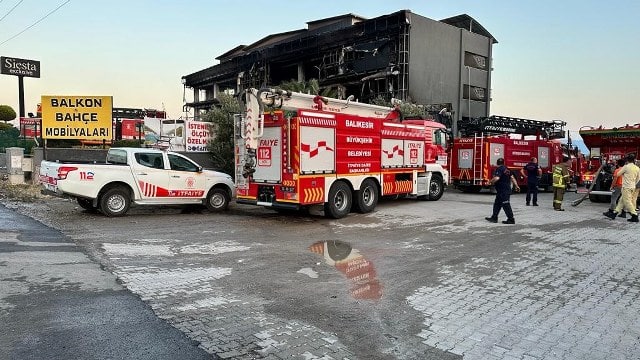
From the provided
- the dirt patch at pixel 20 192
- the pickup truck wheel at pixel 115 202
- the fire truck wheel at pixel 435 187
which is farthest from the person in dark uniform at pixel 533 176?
the dirt patch at pixel 20 192

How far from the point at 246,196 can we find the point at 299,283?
6.64 meters

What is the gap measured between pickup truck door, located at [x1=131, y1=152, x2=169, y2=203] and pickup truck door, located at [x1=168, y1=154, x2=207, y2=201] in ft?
0.61

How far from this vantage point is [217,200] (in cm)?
1364

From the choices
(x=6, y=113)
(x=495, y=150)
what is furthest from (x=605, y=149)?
(x=6, y=113)

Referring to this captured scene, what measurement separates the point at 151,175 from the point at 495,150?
14.6 m

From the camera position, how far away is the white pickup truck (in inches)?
447

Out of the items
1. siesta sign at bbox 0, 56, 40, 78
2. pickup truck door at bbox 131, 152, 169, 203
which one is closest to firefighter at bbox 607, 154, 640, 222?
pickup truck door at bbox 131, 152, 169, 203

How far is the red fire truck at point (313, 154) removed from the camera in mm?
11773

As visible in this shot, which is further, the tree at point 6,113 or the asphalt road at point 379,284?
the tree at point 6,113

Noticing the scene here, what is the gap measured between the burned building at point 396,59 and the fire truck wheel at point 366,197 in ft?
55.6

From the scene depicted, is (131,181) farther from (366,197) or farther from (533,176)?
(533,176)

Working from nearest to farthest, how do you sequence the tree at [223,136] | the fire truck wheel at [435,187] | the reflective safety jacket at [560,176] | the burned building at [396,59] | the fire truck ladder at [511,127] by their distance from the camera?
the reflective safety jacket at [560,176] → the fire truck wheel at [435,187] → the tree at [223,136] → the fire truck ladder at [511,127] → the burned building at [396,59]

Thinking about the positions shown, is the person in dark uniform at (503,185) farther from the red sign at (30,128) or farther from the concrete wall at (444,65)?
the concrete wall at (444,65)

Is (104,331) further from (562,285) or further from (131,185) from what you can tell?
(131,185)
